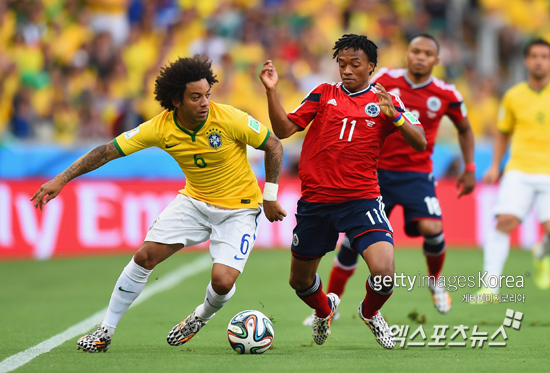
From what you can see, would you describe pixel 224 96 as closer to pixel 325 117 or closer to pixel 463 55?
pixel 463 55

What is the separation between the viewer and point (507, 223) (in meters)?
8.60

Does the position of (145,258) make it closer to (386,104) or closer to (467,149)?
(386,104)

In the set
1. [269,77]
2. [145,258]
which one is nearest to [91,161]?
[145,258]

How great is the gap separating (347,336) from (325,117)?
200 cm

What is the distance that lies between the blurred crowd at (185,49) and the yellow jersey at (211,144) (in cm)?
911

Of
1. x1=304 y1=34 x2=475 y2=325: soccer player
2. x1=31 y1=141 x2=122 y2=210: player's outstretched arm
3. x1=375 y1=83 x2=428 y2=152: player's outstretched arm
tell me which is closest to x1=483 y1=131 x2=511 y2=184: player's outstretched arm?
x1=304 y1=34 x2=475 y2=325: soccer player

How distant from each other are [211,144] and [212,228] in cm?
71

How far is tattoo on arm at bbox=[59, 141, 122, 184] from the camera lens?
19.7ft

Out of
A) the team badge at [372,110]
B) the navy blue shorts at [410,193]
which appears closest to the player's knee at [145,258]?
the team badge at [372,110]

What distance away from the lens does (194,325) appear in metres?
6.36

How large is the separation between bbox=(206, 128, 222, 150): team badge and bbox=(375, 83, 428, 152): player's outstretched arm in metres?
1.27

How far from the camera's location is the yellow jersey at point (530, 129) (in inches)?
336

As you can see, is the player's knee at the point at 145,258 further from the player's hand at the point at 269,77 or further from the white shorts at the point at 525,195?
the white shorts at the point at 525,195

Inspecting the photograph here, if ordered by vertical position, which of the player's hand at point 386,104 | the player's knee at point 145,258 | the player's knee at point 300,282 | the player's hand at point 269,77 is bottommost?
the player's knee at point 300,282
